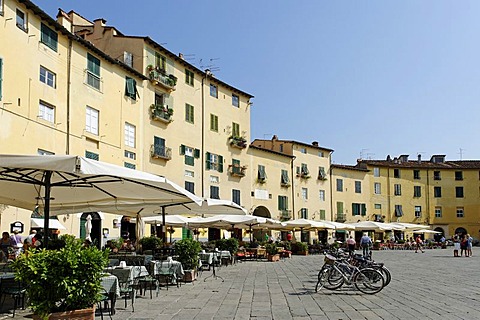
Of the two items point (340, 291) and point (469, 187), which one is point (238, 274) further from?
point (469, 187)

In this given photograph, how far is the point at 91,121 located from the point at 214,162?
14.9m

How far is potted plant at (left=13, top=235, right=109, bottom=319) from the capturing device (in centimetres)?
702

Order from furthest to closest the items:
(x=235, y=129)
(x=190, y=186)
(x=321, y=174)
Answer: (x=321, y=174) < (x=235, y=129) < (x=190, y=186)

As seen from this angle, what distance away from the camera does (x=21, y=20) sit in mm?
23984

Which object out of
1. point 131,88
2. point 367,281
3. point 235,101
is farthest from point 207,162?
point 367,281

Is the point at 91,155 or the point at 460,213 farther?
the point at 460,213

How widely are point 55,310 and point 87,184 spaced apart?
18.1 feet

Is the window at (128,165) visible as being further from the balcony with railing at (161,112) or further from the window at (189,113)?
the window at (189,113)

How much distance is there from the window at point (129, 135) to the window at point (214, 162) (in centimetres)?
932

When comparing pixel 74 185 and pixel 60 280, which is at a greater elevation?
pixel 74 185

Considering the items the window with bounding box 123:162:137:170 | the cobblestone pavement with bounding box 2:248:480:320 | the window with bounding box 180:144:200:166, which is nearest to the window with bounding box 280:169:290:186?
the window with bounding box 180:144:200:166

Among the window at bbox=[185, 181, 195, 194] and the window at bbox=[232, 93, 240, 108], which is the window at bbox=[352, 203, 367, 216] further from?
the window at bbox=[185, 181, 195, 194]

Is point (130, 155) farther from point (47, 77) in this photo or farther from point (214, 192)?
point (214, 192)

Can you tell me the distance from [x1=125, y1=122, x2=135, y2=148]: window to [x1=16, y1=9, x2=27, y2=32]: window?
31.5 ft
